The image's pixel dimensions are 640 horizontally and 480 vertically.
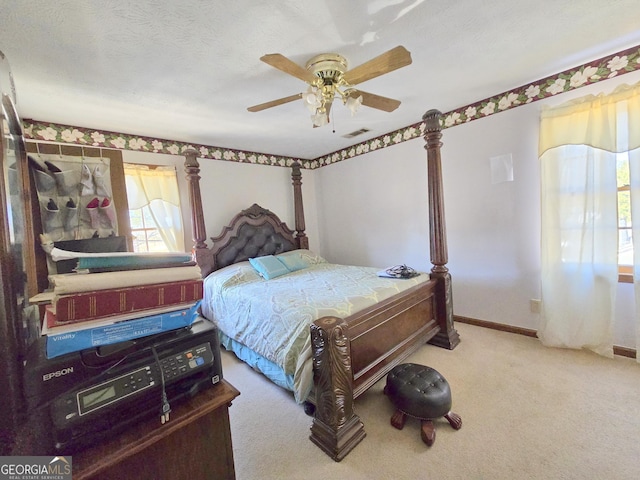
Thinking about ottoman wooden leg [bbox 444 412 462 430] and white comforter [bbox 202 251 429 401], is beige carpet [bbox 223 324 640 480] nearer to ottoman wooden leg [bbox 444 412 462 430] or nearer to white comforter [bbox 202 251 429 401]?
ottoman wooden leg [bbox 444 412 462 430]

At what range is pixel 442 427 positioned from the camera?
1.62 m

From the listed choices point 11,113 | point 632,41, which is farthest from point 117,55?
point 632,41

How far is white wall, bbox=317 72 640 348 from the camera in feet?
8.24

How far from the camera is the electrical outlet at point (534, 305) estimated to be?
2549mm

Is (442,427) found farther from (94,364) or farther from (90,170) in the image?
(90,170)

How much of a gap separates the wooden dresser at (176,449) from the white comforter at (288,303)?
0.89 m

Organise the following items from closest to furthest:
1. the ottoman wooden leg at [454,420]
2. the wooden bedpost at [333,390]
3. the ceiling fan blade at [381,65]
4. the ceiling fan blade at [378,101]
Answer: the ceiling fan blade at [381,65]
the wooden bedpost at [333,390]
the ottoman wooden leg at [454,420]
the ceiling fan blade at [378,101]

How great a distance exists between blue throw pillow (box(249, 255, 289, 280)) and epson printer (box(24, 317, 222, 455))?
85.7 inches

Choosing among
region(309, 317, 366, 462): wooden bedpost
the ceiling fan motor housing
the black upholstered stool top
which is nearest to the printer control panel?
region(309, 317, 366, 462): wooden bedpost

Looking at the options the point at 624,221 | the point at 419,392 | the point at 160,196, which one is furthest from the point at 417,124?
the point at 160,196

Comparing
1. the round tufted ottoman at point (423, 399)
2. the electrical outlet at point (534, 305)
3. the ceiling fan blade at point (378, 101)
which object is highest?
the ceiling fan blade at point (378, 101)

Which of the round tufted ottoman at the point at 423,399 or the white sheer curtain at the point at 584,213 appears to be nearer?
the round tufted ottoman at the point at 423,399

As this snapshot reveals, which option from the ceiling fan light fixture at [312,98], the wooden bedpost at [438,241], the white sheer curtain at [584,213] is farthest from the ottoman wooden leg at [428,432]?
the ceiling fan light fixture at [312,98]

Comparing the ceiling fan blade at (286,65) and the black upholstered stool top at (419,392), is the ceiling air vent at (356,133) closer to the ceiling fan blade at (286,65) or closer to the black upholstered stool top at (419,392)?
the ceiling fan blade at (286,65)
